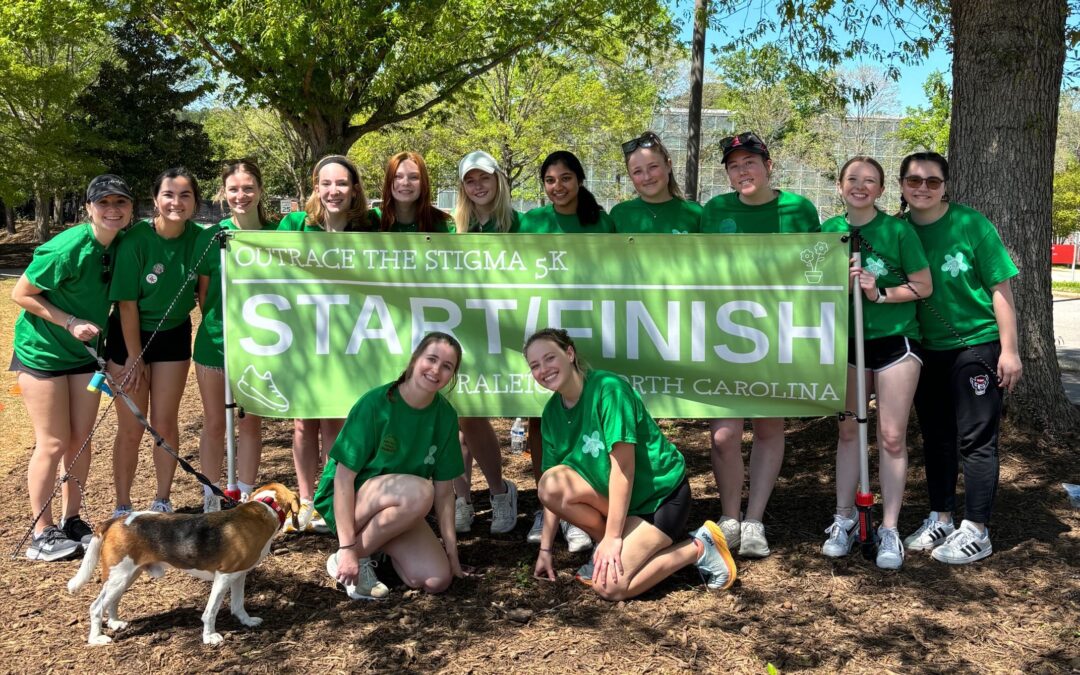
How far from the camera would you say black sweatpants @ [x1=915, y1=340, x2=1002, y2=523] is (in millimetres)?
4352

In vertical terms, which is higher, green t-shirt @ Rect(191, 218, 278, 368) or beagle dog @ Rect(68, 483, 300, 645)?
green t-shirt @ Rect(191, 218, 278, 368)

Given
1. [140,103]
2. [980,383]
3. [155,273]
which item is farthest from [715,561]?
[140,103]

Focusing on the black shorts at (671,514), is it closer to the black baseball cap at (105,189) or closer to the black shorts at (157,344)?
the black shorts at (157,344)

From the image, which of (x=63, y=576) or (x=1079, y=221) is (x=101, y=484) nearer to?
(x=63, y=576)

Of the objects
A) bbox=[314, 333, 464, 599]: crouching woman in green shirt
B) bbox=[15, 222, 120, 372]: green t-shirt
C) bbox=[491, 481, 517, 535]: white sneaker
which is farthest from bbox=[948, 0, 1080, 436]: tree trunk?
bbox=[15, 222, 120, 372]: green t-shirt

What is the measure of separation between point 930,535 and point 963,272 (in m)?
1.37

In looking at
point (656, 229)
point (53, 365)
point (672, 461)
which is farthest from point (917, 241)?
point (53, 365)

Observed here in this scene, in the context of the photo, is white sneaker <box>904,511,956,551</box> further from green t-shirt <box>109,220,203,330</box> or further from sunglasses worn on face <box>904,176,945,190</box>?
green t-shirt <box>109,220,203,330</box>

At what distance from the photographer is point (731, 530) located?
4562 mm

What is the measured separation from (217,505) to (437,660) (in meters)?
1.97

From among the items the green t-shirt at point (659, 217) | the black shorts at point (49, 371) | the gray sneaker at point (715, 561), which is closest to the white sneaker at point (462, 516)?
the gray sneaker at point (715, 561)

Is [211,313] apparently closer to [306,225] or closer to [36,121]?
[306,225]

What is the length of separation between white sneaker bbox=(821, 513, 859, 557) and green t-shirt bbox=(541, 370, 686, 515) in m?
0.98

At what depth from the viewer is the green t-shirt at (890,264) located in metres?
4.23
